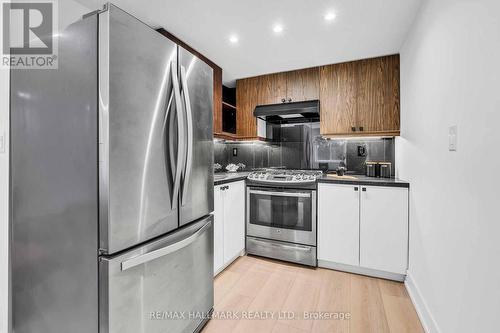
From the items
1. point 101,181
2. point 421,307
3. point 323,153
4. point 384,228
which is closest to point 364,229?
point 384,228

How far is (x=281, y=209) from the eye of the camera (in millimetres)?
2506

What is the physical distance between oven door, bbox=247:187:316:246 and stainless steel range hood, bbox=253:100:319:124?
1000 millimetres

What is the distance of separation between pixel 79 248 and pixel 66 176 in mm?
318

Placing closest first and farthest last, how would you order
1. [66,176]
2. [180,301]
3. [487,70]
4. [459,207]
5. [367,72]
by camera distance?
[487,70] → [66,176] → [459,207] → [180,301] → [367,72]

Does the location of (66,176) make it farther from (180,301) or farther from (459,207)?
(459,207)

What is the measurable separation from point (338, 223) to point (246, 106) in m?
1.92

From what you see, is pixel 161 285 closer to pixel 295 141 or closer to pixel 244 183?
pixel 244 183

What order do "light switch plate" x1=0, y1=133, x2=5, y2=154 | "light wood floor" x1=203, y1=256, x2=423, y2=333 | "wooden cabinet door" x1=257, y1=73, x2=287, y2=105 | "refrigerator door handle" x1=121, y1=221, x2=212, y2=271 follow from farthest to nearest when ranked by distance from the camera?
"wooden cabinet door" x1=257, y1=73, x2=287, y2=105
"light wood floor" x1=203, y1=256, x2=423, y2=333
"light switch plate" x1=0, y1=133, x2=5, y2=154
"refrigerator door handle" x1=121, y1=221, x2=212, y2=271

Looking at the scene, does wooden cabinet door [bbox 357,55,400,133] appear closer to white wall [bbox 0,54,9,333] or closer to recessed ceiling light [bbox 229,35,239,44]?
recessed ceiling light [bbox 229,35,239,44]

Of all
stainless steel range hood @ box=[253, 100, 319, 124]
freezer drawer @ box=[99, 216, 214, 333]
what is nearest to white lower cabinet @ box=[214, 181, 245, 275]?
freezer drawer @ box=[99, 216, 214, 333]

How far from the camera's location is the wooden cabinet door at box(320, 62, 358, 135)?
8.40 ft

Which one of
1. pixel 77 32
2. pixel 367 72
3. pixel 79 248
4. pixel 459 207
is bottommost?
pixel 79 248

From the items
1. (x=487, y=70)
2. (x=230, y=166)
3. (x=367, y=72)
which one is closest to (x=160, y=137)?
(x=487, y=70)

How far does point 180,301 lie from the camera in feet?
4.19
